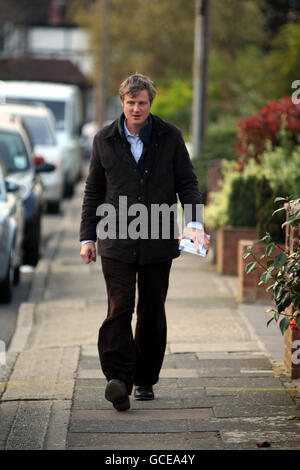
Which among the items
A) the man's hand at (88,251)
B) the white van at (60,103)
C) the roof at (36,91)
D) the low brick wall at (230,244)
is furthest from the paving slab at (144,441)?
the roof at (36,91)

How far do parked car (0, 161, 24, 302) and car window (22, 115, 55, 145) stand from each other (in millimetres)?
8252

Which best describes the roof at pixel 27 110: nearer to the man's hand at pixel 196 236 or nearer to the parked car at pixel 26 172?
the parked car at pixel 26 172

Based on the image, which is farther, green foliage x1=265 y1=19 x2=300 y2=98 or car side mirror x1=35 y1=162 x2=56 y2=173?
green foliage x1=265 y1=19 x2=300 y2=98

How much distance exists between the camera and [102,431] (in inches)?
233

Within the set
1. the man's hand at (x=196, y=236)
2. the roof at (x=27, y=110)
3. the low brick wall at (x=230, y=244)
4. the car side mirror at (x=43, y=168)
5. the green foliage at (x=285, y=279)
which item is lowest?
the low brick wall at (x=230, y=244)

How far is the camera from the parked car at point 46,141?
20297 millimetres

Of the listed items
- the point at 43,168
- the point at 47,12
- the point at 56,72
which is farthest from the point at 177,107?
the point at 47,12

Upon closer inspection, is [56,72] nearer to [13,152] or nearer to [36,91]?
[36,91]

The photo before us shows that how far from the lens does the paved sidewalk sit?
19.0 ft

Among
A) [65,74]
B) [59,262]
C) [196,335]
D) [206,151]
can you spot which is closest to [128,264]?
[196,335]

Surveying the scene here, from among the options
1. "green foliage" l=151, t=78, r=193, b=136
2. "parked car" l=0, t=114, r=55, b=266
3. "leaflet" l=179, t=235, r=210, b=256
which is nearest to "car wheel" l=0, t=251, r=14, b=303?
"parked car" l=0, t=114, r=55, b=266

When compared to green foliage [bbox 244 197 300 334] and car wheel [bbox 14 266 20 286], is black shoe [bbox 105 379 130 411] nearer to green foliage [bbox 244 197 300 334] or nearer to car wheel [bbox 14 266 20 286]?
green foliage [bbox 244 197 300 334]

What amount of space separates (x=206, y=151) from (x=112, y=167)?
10906 millimetres
